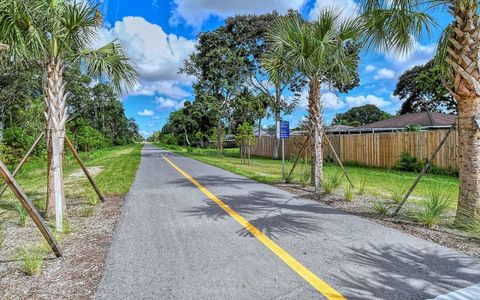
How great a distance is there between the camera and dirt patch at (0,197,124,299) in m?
3.17

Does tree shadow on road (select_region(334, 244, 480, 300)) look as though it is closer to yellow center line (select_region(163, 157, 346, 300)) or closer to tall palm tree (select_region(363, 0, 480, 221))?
yellow center line (select_region(163, 157, 346, 300))

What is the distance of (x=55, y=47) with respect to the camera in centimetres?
593

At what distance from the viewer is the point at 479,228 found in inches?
176

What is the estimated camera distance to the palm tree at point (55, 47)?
5.33m

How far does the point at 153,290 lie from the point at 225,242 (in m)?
1.52

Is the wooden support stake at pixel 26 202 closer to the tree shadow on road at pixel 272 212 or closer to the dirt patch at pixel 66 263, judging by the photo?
the dirt patch at pixel 66 263

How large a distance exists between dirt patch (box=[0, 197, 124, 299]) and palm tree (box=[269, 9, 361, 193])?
18.3 feet

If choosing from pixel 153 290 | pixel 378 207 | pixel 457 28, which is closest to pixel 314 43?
pixel 457 28

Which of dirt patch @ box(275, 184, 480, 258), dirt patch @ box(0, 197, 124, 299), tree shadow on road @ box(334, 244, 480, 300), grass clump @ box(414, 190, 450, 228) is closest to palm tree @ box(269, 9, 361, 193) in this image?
dirt patch @ box(275, 184, 480, 258)

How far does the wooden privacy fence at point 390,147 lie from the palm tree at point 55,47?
1107cm

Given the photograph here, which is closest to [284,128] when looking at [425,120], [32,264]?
[32,264]

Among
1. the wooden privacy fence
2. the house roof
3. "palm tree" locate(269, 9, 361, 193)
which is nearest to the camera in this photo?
"palm tree" locate(269, 9, 361, 193)

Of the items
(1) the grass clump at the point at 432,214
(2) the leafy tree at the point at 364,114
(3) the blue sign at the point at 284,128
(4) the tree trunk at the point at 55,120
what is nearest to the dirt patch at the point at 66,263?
(4) the tree trunk at the point at 55,120

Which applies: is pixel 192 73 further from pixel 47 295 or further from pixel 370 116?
pixel 370 116
